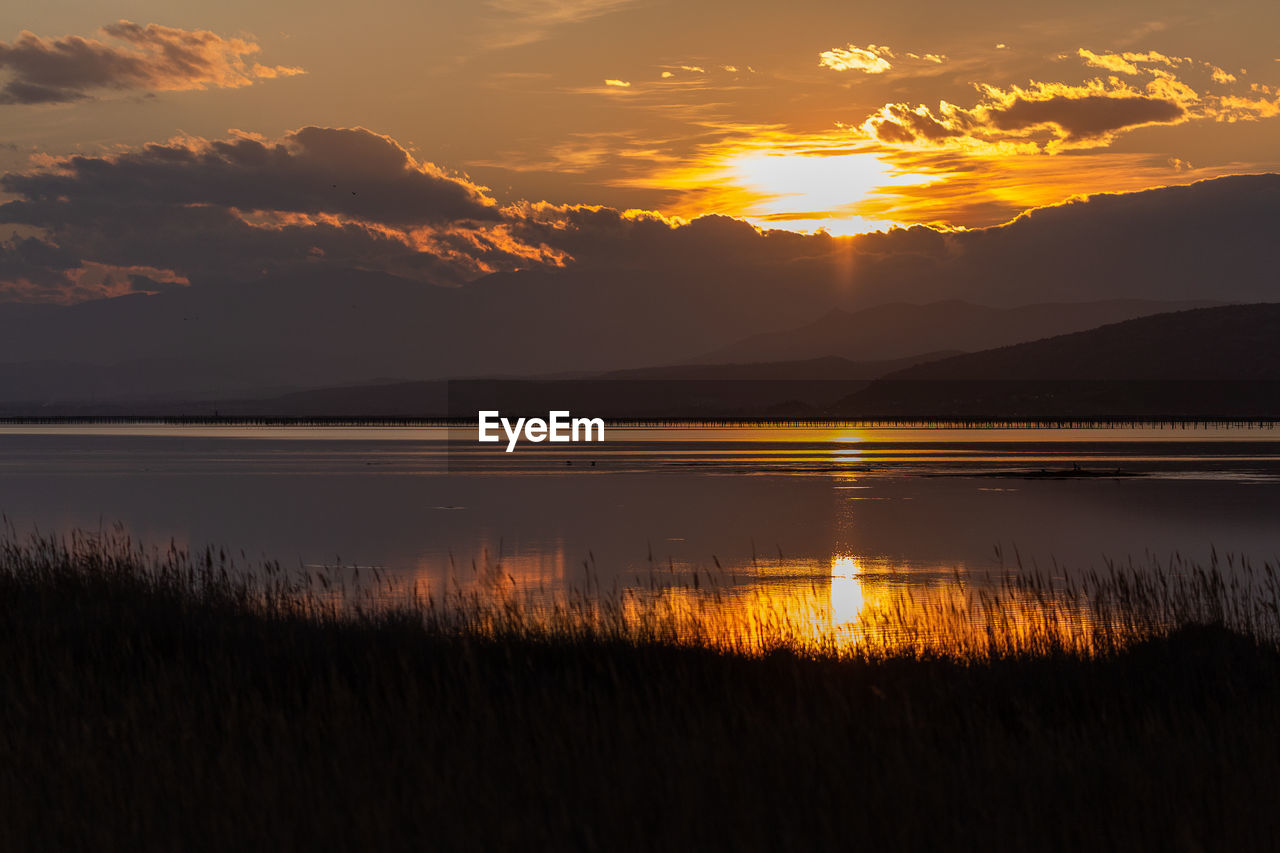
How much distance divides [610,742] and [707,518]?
119 ft

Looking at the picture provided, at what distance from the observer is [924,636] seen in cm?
2147

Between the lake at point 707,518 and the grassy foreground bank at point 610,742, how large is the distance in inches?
173

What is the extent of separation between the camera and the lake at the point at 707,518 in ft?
106

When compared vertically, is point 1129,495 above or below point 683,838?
below

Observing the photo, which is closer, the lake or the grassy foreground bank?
the grassy foreground bank

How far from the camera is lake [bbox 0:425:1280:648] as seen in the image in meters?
32.3

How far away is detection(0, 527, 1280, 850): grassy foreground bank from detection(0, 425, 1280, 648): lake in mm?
4389

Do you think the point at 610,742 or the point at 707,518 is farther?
the point at 707,518

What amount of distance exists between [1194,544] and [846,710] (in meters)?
29.4

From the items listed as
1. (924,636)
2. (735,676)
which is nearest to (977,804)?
(735,676)

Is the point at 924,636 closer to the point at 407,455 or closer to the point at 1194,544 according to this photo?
the point at 1194,544

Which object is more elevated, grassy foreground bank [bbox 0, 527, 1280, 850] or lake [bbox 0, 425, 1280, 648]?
grassy foreground bank [bbox 0, 527, 1280, 850]

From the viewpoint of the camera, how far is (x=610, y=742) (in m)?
12.8

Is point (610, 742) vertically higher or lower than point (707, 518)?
higher
